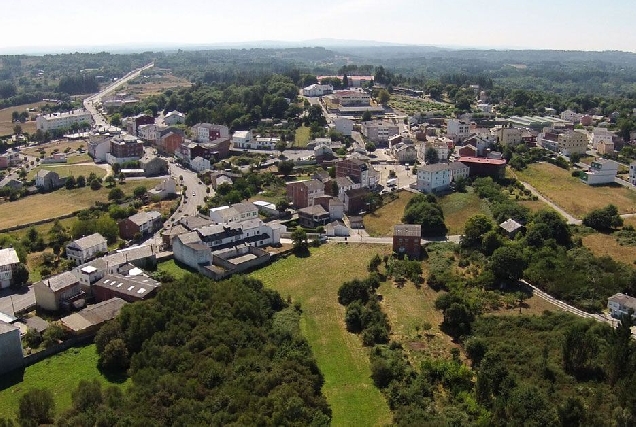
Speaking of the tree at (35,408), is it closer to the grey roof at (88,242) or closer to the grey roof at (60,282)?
the grey roof at (60,282)

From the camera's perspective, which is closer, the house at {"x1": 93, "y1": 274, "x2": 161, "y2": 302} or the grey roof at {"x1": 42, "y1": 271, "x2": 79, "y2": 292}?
the grey roof at {"x1": 42, "y1": 271, "x2": 79, "y2": 292}

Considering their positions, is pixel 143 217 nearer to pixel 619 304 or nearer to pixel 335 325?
pixel 335 325

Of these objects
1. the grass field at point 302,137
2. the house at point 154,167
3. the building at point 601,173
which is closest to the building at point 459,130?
the grass field at point 302,137

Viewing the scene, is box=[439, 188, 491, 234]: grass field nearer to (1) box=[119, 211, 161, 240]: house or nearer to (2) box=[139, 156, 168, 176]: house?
(1) box=[119, 211, 161, 240]: house

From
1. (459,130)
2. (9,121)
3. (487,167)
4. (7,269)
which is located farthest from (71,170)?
(459,130)

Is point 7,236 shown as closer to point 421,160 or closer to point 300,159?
point 300,159

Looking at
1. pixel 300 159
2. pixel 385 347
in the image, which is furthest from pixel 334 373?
pixel 300 159

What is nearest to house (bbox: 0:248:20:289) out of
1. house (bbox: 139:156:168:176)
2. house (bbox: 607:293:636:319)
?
house (bbox: 139:156:168:176)
